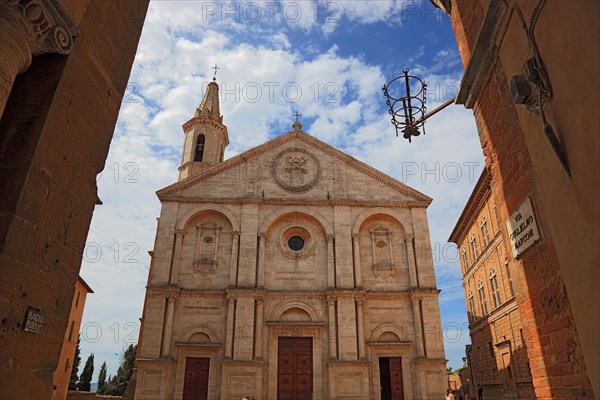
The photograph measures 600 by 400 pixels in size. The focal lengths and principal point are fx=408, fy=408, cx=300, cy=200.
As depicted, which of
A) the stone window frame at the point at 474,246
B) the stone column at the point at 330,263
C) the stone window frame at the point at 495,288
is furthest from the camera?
the stone window frame at the point at 474,246

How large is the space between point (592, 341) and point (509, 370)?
2026cm

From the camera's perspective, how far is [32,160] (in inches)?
170

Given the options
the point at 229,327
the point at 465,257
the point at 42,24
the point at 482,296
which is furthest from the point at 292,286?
the point at 42,24

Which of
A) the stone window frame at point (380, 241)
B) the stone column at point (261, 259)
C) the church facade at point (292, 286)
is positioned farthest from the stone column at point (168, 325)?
the stone window frame at point (380, 241)

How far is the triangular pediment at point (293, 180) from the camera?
77.4ft

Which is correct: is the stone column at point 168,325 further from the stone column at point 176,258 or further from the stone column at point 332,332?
the stone column at point 332,332

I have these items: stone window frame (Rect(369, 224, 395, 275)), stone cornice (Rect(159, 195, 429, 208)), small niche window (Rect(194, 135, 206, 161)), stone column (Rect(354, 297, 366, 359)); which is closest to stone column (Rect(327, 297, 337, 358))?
stone column (Rect(354, 297, 366, 359))

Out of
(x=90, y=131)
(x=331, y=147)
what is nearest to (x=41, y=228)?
(x=90, y=131)

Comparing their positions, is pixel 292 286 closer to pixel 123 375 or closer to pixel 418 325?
pixel 418 325

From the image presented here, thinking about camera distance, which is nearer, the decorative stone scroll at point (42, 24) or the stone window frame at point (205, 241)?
the decorative stone scroll at point (42, 24)

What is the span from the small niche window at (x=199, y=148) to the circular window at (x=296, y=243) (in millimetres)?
11649

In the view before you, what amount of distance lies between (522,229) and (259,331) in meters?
17.5

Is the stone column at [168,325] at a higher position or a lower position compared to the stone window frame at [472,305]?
lower

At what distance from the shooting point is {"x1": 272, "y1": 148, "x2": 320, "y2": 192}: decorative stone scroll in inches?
953
